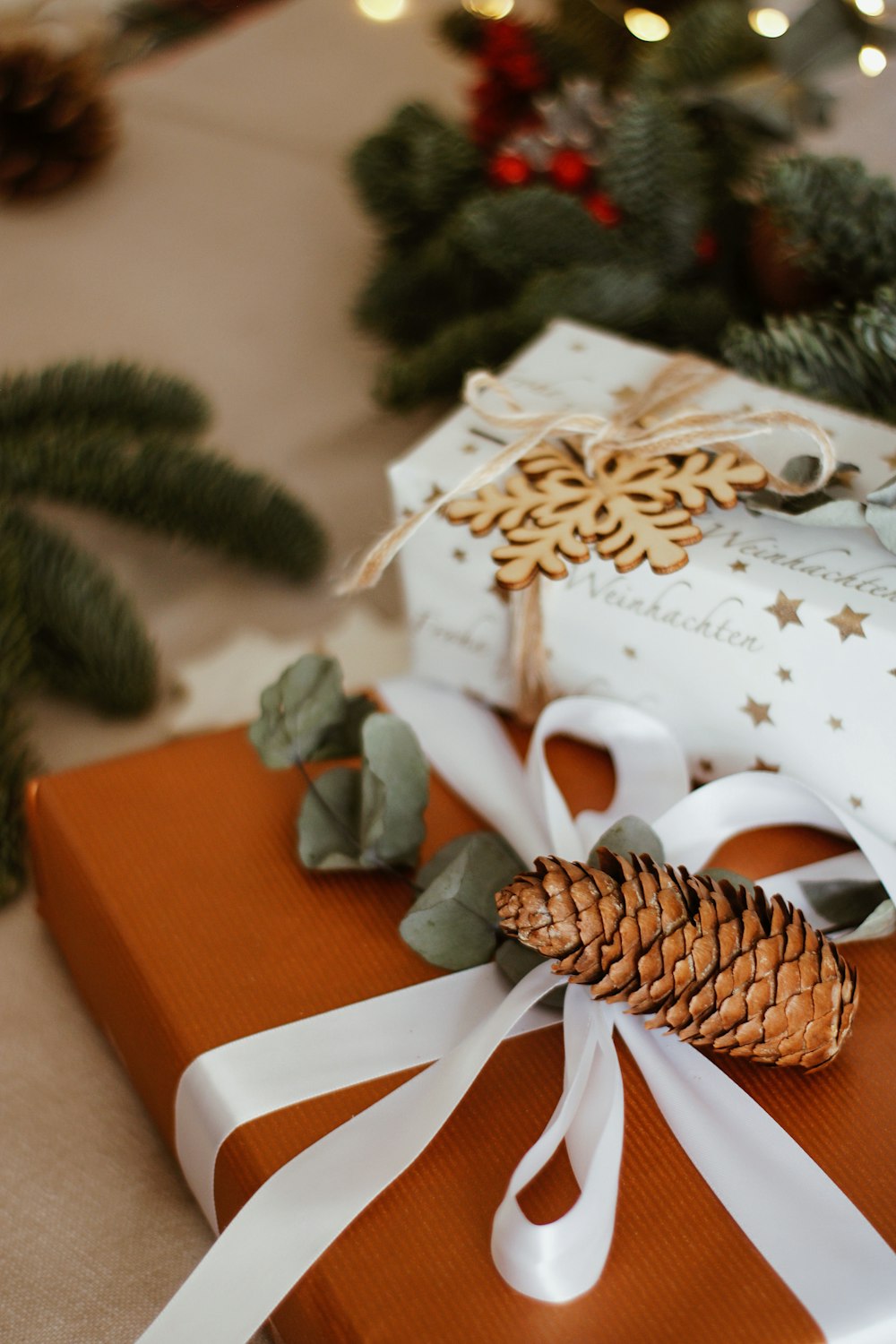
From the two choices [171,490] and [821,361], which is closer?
[821,361]

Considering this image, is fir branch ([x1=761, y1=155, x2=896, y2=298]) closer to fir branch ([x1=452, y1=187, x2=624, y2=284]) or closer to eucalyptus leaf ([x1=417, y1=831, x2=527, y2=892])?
fir branch ([x1=452, y1=187, x2=624, y2=284])

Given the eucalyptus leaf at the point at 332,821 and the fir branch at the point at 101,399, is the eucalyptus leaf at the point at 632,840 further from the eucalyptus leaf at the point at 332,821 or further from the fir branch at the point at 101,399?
the fir branch at the point at 101,399

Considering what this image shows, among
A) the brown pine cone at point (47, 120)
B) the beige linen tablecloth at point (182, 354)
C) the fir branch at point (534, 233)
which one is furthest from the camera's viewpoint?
the brown pine cone at point (47, 120)

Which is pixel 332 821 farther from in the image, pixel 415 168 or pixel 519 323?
pixel 415 168

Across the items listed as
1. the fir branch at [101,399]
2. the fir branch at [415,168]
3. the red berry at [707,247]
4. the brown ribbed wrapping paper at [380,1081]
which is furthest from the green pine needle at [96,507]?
the red berry at [707,247]

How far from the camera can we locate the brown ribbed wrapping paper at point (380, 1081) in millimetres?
415

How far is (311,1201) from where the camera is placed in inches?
17.3

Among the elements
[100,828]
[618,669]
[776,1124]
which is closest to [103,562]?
[100,828]

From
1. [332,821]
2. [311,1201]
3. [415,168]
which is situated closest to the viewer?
[311,1201]

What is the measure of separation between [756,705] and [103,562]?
0.47 metres

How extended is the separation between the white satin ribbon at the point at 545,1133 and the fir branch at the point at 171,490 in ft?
0.99

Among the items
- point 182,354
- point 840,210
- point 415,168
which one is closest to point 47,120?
point 182,354

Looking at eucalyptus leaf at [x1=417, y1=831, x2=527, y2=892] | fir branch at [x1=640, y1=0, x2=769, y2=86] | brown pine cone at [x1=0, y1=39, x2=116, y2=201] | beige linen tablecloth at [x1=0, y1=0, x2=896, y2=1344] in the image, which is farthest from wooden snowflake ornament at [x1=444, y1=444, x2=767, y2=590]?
brown pine cone at [x1=0, y1=39, x2=116, y2=201]

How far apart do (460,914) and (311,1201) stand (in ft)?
0.40
